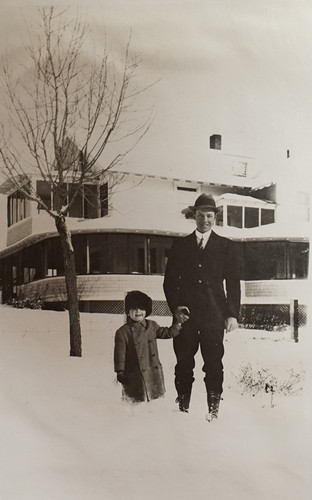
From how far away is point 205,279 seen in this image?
149 cm

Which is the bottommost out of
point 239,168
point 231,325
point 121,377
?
point 121,377

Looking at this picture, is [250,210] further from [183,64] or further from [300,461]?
[300,461]

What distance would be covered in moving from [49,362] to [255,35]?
109 centimetres

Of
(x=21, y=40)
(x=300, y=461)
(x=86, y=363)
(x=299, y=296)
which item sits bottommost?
(x=300, y=461)

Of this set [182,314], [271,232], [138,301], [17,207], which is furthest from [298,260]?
[17,207]

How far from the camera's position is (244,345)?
4.88 feet

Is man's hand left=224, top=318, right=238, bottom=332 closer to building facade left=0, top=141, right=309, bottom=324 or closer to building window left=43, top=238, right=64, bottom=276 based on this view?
building facade left=0, top=141, right=309, bottom=324

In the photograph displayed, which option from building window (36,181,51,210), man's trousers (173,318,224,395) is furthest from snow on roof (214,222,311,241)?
building window (36,181,51,210)

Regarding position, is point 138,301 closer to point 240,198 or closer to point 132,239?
point 132,239

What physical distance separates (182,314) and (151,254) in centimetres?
19

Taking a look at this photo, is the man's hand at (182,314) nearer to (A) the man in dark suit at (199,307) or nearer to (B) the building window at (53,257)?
(A) the man in dark suit at (199,307)

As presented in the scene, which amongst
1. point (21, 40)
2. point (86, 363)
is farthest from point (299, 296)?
point (21, 40)

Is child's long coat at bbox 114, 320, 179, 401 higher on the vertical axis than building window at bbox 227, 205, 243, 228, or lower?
lower

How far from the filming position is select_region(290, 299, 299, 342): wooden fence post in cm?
150
